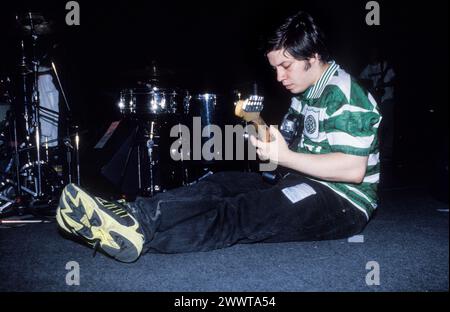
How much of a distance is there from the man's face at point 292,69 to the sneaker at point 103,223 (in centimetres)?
95

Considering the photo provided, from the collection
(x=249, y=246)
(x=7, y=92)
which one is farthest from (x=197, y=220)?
(x=7, y=92)

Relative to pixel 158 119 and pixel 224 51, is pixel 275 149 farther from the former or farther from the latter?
pixel 224 51

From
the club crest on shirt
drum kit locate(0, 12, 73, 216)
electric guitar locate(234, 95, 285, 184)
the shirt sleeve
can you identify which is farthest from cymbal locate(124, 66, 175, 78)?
the shirt sleeve

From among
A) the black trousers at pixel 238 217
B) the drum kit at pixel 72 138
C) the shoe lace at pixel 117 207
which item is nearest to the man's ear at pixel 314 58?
the black trousers at pixel 238 217

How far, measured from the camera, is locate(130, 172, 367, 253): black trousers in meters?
1.30

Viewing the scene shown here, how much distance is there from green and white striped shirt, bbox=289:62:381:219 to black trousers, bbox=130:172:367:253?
0.27 ft

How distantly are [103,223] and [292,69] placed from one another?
1.07m

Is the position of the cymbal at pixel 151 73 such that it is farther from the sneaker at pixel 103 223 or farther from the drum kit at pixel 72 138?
the sneaker at pixel 103 223

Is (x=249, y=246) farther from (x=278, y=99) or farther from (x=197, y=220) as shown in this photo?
(x=278, y=99)

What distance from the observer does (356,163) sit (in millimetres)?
1316

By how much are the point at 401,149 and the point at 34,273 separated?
5.47m

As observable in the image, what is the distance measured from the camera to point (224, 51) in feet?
17.3

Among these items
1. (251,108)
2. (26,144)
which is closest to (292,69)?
(251,108)

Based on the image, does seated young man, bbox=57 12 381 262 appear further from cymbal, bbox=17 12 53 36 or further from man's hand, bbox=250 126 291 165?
cymbal, bbox=17 12 53 36
